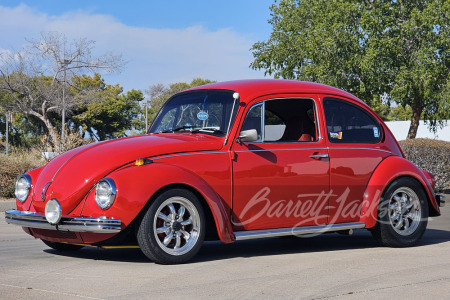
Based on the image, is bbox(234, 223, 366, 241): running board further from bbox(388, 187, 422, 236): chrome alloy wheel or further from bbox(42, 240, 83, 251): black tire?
bbox(42, 240, 83, 251): black tire

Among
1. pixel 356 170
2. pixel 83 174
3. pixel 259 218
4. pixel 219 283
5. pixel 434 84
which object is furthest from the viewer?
pixel 434 84

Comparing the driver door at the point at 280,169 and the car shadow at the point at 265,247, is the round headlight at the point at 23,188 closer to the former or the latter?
the car shadow at the point at 265,247

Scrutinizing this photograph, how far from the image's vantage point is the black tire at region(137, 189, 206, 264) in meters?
6.20

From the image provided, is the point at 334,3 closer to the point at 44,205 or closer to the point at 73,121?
the point at 44,205

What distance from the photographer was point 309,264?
6613 mm

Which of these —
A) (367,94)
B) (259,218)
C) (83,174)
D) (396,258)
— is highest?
(367,94)

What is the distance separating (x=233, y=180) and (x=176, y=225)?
2.71 ft

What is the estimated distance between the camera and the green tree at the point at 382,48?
97.0 ft

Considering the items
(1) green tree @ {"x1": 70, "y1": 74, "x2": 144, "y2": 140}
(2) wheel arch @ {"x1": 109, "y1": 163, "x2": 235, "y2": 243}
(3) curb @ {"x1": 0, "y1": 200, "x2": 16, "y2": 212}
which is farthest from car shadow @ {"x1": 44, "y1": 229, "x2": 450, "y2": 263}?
(1) green tree @ {"x1": 70, "y1": 74, "x2": 144, "y2": 140}

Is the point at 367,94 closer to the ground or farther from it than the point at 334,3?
closer to the ground

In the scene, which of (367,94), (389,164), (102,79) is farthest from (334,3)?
(102,79)

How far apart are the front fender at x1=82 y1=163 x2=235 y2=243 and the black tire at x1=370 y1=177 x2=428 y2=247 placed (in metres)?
2.39

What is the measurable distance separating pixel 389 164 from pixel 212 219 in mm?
2500

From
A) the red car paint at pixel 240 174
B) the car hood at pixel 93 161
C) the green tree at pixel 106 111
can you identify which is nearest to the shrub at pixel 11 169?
the red car paint at pixel 240 174
